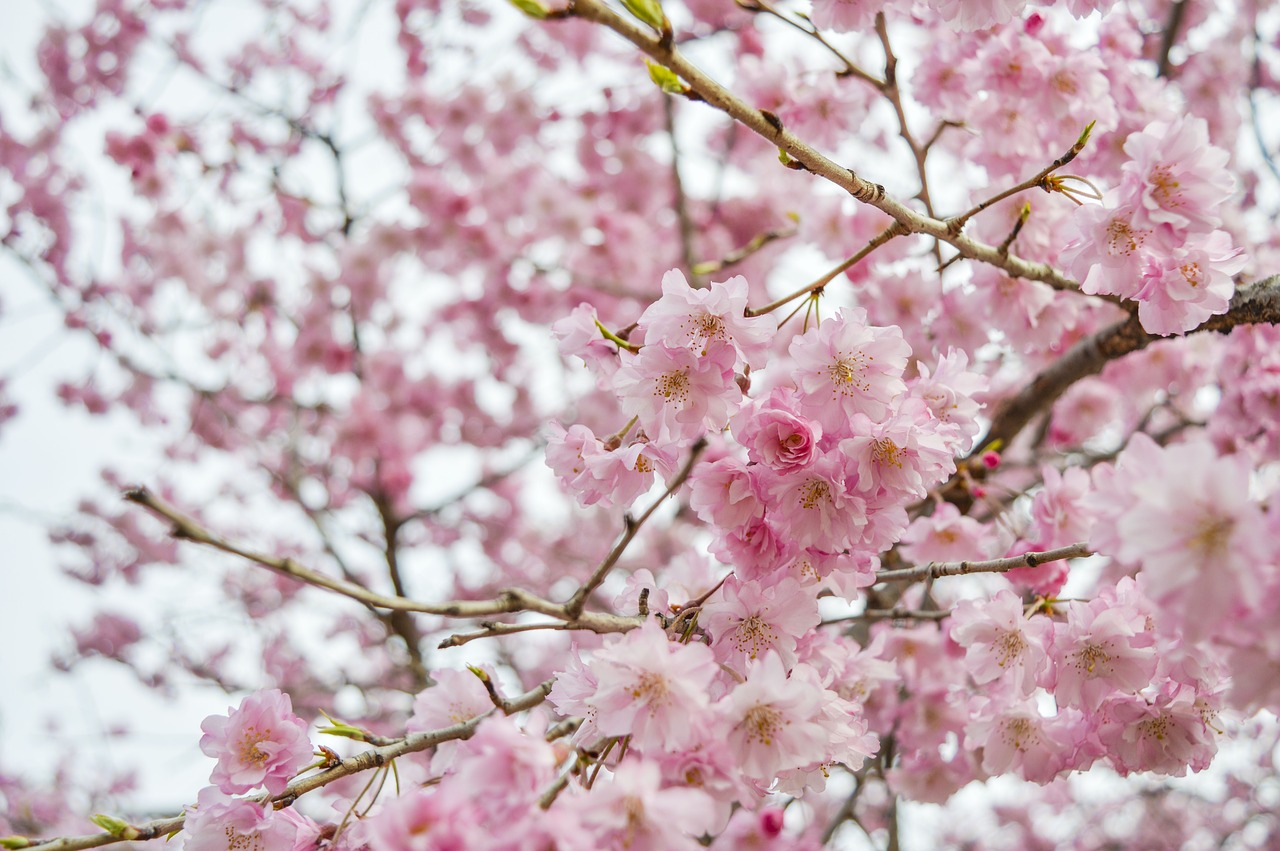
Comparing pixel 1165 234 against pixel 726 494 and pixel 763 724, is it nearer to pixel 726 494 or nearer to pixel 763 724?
pixel 726 494

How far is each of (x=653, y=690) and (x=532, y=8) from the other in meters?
1.02

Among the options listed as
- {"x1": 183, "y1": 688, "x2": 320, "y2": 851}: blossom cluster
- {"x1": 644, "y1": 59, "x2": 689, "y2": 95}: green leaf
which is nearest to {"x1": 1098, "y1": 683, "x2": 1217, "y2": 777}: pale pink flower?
{"x1": 644, "y1": 59, "x2": 689, "y2": 95}: green leaf

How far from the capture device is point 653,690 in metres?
1.17

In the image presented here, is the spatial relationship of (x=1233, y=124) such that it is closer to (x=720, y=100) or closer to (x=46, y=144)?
(x=720, y=100)

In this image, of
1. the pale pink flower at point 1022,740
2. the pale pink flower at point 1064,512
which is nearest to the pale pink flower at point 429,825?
the pale pink flower at point 1022,740

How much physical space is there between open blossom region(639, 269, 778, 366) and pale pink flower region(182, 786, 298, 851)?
1.04m

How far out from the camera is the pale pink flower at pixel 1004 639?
1541 millimetres

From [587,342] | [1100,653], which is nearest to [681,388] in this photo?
[587,342]

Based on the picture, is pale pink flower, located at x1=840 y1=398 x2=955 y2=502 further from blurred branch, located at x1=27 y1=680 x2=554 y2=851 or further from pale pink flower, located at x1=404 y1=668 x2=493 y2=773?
pale pink flower, located at x1=404 y1=668 x2=493 y2=773

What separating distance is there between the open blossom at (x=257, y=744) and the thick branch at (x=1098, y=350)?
2.03m

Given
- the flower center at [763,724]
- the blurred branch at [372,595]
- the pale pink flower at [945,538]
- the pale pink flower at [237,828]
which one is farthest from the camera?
the pale pink flower at [945,538]

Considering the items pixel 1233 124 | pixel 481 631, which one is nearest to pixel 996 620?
pixel 481 631

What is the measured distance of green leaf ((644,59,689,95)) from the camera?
49.7 inches

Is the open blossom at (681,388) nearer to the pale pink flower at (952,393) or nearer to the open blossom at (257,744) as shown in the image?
the pale pink flower at (952,393)
